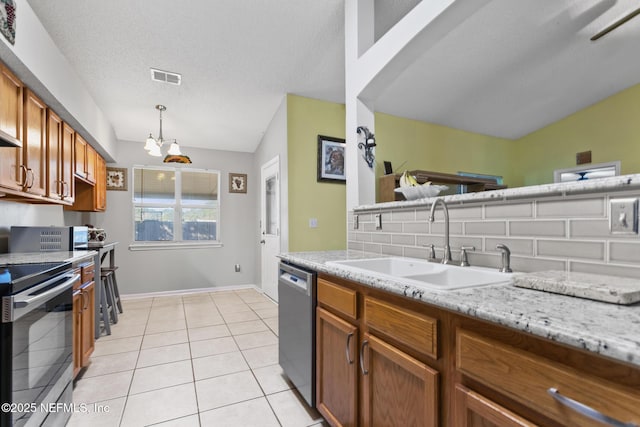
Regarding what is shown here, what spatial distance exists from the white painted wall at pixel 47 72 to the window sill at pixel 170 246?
1.72 metres

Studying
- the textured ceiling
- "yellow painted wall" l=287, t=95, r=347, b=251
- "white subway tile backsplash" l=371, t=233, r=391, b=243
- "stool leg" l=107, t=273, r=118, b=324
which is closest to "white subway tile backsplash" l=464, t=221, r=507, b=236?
"white subway tile backsplash" l=371, t=233, r=391, b=243

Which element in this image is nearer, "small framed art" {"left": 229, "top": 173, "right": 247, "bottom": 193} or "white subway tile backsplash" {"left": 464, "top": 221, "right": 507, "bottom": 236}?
"white subway tile backsplash" {"left": 464, "top": 221, "right": 507, "bottom": 236}

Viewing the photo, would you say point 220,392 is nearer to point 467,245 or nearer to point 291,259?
point 291,259

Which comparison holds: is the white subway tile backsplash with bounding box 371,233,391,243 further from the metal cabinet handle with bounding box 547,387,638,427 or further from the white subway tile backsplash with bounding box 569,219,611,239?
the metal cabinet handle with bounding box 547,387,638,427

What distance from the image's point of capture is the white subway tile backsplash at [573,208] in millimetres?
917

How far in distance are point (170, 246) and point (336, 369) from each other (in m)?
4.08

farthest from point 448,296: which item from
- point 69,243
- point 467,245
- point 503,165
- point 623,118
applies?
point 503,165

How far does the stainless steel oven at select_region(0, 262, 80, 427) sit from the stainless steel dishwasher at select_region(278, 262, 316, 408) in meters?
1.23

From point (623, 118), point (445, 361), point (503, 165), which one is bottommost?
point (445, 361)

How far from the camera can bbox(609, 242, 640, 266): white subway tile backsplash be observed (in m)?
0.84

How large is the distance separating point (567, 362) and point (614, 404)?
8cm

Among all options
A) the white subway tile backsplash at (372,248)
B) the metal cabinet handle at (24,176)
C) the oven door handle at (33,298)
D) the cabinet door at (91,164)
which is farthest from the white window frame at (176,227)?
the white subway tile backsplash at (372,248)

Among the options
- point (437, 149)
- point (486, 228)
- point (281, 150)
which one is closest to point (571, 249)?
point (486, 228)

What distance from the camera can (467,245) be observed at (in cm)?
135
